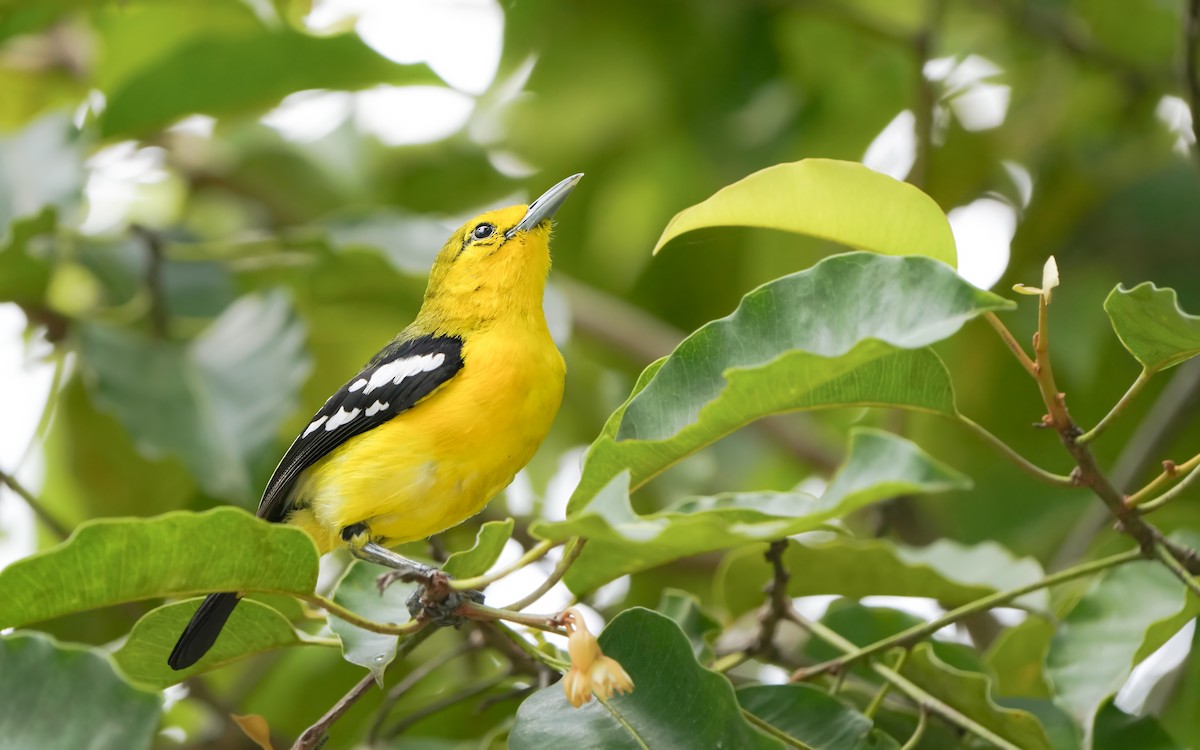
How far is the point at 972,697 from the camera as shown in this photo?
2438 mm

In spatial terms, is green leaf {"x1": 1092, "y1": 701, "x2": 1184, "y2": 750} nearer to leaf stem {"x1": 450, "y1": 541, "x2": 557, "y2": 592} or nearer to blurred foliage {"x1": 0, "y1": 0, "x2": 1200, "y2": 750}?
blurred foliage {"x1": 0, "y1": 0, "x2": 1200, "y2": 750}

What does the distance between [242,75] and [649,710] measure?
279 cm

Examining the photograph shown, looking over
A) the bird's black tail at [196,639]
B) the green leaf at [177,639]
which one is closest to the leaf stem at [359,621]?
the green leaf at [177,639]

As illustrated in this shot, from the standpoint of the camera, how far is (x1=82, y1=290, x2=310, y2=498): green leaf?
11.2ft

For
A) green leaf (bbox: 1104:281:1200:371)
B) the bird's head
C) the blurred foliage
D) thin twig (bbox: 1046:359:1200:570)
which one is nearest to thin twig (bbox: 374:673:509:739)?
the blurred foliage

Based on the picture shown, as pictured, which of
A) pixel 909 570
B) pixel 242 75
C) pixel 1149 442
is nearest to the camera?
pixel 909 570

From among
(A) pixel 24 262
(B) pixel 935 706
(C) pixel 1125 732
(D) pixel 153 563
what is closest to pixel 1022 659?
(C) pixel 1125 732

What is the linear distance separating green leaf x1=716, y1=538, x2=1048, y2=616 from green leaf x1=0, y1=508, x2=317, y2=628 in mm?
1352

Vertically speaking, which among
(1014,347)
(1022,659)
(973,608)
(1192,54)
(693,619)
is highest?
(1192,54)

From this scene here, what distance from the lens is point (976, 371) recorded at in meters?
4.55

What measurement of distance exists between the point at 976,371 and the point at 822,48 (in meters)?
1.36

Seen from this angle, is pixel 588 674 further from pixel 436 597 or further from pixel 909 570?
pixel 909 570

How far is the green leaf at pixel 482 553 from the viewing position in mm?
1974

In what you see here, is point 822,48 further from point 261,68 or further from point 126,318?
point 126,318
